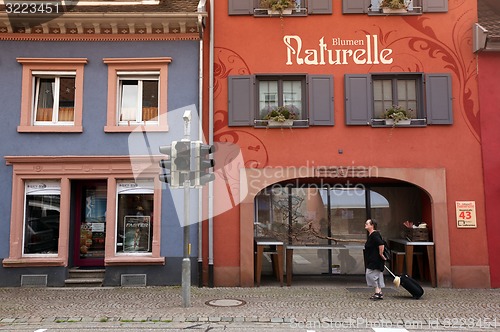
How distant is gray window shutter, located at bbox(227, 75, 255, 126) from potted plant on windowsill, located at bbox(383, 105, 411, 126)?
3.51 meters

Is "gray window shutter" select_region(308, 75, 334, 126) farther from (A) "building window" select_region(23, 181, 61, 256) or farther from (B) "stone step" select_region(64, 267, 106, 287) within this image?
(A) "building window" select_region(23, 181, 61, 256)

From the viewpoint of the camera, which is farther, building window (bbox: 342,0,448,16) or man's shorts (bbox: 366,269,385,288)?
building window (bbox: 342,0,448,16)

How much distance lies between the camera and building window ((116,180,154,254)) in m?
12.0

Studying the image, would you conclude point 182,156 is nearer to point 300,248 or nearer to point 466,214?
point 300,248

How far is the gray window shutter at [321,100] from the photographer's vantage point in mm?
11867

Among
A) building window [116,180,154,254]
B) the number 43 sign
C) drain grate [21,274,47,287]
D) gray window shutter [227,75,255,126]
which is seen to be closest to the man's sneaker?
the number 43 sign

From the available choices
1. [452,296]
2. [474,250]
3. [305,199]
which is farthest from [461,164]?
[305,199]

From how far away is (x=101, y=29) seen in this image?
12031 mm

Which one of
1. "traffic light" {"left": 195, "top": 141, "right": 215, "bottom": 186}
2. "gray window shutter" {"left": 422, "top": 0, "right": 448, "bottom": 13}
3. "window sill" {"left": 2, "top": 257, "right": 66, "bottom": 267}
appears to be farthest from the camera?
"gray window shutter" {"left": 422, "top": 0, "right": 448, "bottom": 13}

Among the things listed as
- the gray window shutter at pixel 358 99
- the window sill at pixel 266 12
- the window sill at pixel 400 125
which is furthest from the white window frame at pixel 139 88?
the window sill at pixel 400 125

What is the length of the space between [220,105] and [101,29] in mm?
3740

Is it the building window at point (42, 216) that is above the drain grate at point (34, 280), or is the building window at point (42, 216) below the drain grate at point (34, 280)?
above

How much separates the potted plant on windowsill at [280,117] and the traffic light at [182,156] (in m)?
3.35

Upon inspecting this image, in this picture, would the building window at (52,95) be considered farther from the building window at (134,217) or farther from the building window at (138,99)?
the building window at (134,217)
